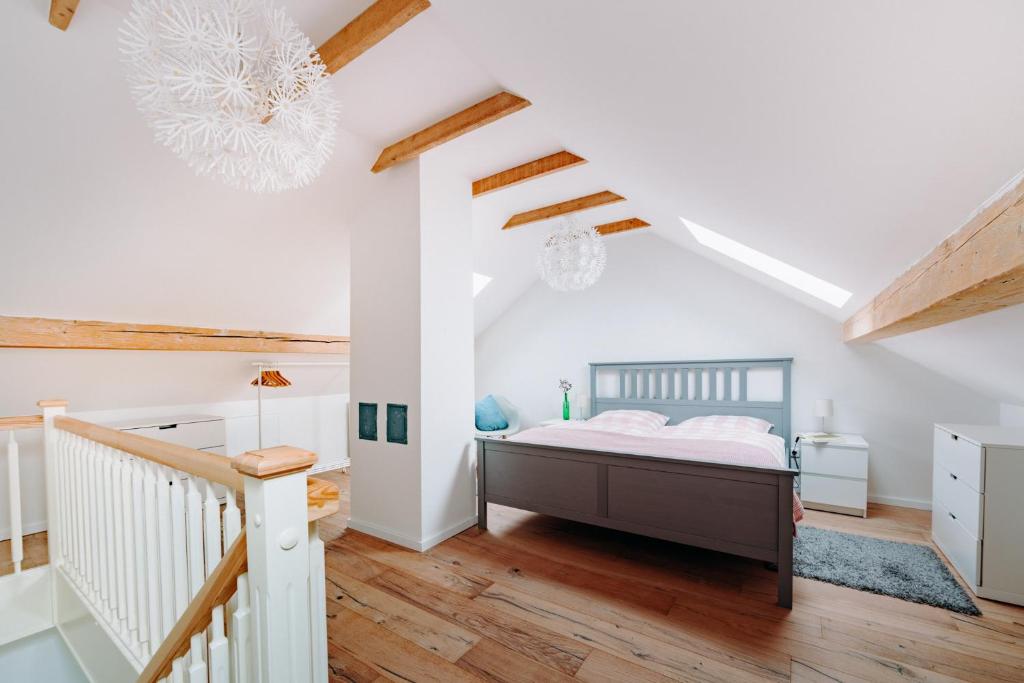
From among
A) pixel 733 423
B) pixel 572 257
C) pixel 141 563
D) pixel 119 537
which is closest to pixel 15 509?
pixel 119 537

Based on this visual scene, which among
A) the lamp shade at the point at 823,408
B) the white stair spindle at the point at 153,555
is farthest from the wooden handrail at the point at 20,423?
the lamp shade at the point at 823,408

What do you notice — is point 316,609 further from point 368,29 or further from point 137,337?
point 137,337

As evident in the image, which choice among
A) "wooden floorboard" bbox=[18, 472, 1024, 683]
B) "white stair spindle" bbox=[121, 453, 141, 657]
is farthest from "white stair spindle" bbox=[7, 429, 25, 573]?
"white stair spindle" bbox=[121, 453, 141, 657]

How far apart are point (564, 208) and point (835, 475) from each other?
3.18 meters

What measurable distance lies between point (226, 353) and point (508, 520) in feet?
9.22

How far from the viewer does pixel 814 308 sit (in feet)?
13.0

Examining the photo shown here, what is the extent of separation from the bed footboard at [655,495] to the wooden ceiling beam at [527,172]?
6.43ft

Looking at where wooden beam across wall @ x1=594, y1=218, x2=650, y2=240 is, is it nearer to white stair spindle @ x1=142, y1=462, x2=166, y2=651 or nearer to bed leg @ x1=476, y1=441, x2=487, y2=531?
bed leg @ x1=476, y1=441, x2=487, y2=531

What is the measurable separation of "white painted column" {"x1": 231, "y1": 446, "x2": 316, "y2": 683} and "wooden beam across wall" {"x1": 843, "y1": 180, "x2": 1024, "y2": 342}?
165 centimetres

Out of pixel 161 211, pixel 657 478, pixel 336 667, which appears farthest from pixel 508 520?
pixel 161 211

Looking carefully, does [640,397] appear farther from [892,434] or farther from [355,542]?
[355,542]

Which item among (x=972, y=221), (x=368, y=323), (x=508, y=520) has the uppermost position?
(x=972, y=221)

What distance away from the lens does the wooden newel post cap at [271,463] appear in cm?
90

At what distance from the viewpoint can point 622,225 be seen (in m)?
4.69
